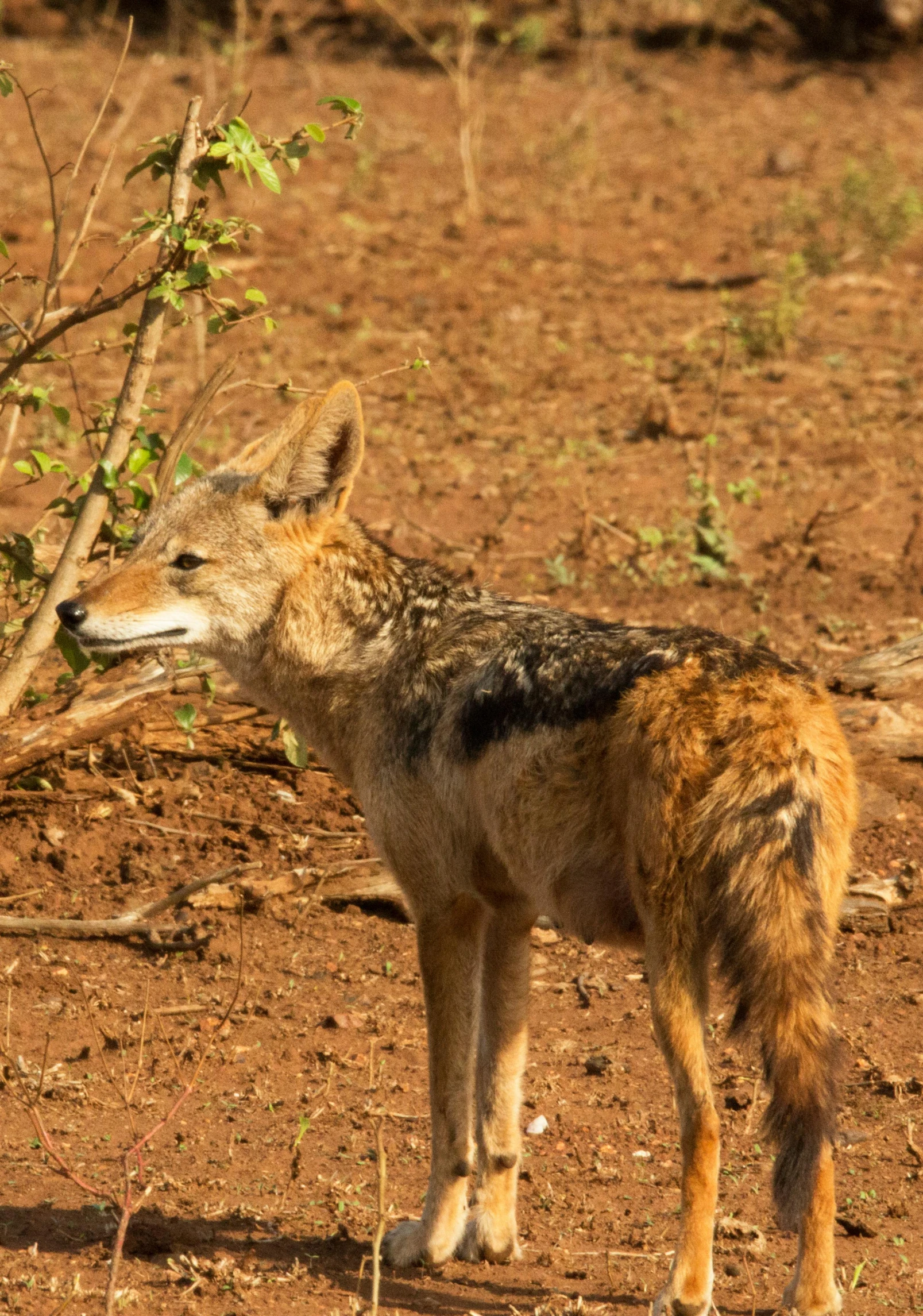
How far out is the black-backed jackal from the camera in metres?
3.81

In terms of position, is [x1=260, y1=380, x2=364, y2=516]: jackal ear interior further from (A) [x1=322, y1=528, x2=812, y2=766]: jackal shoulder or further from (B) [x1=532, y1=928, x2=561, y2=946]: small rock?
(B) [x1=532, y1=928, x2=561, y2=946]: small rock

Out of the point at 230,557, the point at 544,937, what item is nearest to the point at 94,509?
the point at 230,557

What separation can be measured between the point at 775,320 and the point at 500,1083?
8564mm

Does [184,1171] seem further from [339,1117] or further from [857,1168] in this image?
[857,1168]

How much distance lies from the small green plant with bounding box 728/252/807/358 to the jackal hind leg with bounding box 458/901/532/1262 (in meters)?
7.81

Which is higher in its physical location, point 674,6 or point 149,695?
point 674,6

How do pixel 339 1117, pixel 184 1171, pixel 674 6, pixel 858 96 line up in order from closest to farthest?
1. pixel 184 1171
2. pixel 339 1117
3. pixel 858 96
4. pixel 674 6

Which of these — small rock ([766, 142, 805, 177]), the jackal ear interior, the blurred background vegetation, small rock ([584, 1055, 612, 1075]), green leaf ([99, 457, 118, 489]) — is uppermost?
the blurred background vegetation

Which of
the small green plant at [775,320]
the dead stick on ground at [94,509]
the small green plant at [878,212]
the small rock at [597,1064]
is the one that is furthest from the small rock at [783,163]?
the small rock at [597,1064]

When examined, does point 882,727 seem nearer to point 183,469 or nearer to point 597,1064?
point 597,1064

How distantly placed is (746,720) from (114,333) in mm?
10013

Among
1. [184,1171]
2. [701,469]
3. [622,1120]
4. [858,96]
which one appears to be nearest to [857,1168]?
[622,1120]

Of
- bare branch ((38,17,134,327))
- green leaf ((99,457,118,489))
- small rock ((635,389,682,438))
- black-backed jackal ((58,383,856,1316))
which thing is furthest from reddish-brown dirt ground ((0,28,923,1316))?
bare branch ((38,17,134,327))

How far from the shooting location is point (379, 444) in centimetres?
1097
